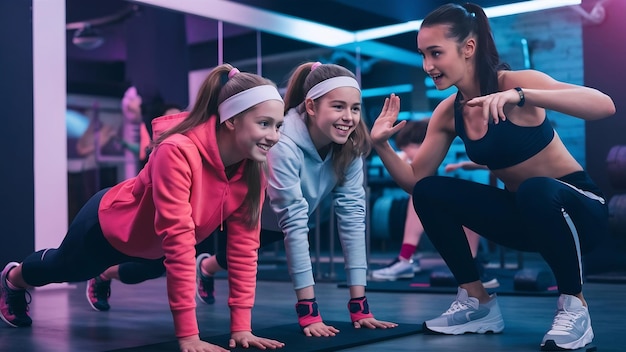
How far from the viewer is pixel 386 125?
2.39 metres

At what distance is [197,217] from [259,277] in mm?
2849

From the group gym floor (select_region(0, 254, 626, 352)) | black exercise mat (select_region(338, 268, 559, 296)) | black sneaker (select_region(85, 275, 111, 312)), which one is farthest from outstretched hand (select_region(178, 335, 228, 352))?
black exercise mat (select_region(338, 268, 559, 296))

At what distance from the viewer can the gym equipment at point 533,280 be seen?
3.62 metres

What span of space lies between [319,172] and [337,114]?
9.1 inches

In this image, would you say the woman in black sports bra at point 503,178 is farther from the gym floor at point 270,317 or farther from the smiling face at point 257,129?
the smiling face at point 257,129

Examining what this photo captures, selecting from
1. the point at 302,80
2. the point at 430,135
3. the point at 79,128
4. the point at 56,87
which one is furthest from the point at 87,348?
the point at 79,128

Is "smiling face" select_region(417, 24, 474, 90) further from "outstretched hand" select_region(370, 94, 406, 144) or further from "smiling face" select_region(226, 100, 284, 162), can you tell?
"smiling face" select_region(226, 100, 284, 162)

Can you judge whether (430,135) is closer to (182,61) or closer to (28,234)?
(28,234)

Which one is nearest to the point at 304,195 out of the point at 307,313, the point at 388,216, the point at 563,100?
the point at 307,313

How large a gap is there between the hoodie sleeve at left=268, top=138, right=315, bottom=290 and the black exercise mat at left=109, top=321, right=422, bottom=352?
0.55 ft

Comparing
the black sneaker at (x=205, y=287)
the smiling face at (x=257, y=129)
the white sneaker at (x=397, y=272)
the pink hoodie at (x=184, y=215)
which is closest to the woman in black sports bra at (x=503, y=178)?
the smiling face at (x=257, y=129)

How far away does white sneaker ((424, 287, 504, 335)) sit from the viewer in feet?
7.70

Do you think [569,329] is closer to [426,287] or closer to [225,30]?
[426,287]

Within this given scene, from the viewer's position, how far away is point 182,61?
Result: 20.1 ft
